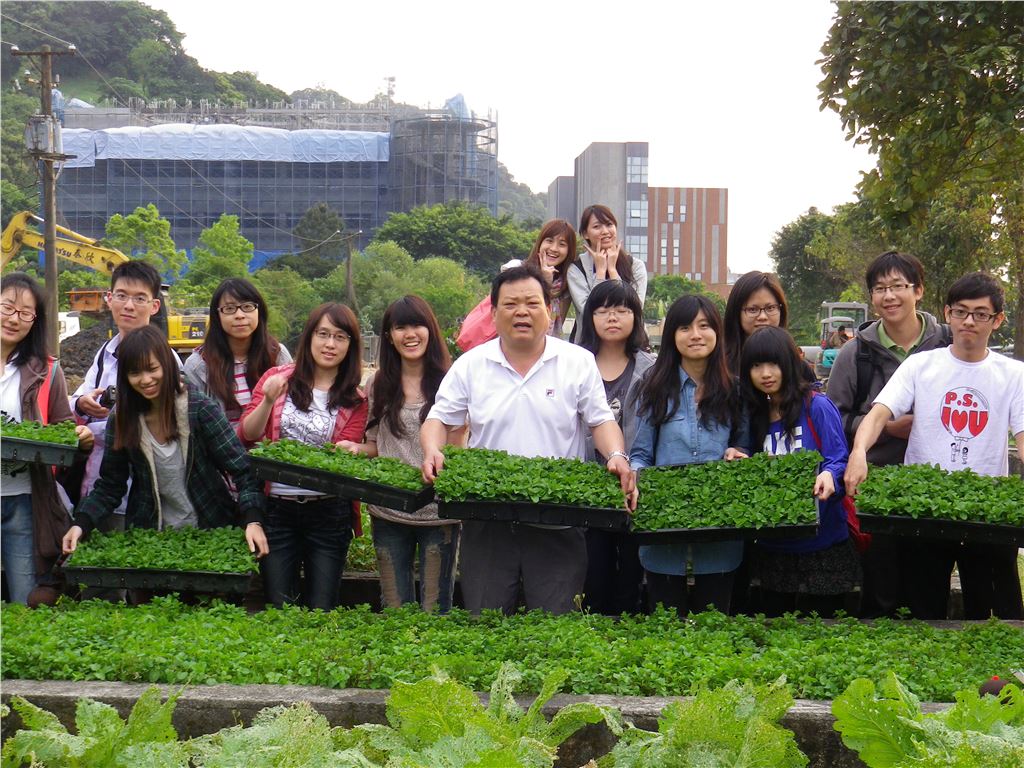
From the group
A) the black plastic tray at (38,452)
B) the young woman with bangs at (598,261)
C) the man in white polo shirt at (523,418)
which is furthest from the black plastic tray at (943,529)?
the black plastic tray at (38,452)

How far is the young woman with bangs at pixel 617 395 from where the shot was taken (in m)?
5.45

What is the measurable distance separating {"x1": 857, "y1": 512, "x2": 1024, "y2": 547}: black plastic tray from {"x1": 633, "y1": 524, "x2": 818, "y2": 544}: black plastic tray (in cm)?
25

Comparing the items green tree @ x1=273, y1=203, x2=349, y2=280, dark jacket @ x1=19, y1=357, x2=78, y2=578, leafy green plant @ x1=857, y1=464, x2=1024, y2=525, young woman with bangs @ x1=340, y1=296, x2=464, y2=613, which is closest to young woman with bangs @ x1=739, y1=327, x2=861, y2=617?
leafy green plant @ x1=857, y1=464, x2=1024, y2=525

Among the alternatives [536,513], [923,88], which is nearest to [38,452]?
[536,513]

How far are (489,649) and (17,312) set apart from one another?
3.01 meters

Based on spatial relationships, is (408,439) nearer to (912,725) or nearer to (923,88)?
(912,725)

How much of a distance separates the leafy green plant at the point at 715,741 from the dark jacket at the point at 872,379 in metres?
3.16

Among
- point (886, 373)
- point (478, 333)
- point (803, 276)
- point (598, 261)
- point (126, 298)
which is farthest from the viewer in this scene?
point (803, 276)

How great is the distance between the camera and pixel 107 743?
2.42 meters

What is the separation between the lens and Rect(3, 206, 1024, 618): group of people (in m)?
4.90

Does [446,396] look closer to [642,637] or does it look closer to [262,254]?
[642,637]

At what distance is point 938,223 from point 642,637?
88.1ft

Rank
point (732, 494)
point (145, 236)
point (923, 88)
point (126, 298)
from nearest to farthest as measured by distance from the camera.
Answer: point (732, 494) → point (126, 298) → point (923, 88) → point (145, 236)

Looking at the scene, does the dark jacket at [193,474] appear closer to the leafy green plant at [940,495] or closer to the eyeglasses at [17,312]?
the eyeglasses at [17,312]
